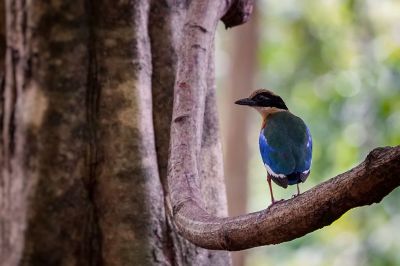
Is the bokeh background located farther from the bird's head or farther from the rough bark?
the bird's head

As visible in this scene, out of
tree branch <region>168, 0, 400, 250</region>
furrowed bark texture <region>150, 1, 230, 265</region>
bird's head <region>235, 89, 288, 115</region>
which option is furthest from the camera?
furrowed bark texture <region>150, 1, 230, 265</region>

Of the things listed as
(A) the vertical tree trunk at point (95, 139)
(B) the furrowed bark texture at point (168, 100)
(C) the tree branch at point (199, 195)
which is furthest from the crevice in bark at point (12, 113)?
(C) the tree branch at point (199, 195)

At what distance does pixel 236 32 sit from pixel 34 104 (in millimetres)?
4747

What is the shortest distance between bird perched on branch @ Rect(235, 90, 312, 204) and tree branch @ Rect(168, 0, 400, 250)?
195 millimetres

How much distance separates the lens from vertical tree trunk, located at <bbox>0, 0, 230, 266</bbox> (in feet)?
10.1

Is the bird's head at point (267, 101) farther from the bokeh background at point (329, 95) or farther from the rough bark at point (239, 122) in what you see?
the rough bark at point (239, 122)

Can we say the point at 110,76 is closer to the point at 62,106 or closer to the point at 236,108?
the point at 62,106

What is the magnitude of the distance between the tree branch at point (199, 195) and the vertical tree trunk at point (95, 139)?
0.27m

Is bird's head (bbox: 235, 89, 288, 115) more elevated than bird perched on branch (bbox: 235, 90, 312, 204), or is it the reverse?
bird's head (bbox: 235, 89, 288, 115)

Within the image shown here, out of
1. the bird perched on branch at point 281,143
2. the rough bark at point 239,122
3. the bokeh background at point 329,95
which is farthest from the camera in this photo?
the rough bark at point 239,122

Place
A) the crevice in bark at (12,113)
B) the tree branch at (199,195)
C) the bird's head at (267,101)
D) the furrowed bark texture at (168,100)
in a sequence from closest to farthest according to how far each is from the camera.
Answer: the tree branch at (199,195) < the bird's head at (267,101) < the furrowed bark texture at (168,100) < the crevice in bark at (12,113)

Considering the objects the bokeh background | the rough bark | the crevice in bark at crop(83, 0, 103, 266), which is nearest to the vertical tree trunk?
the crevice in bark at crop(83, 0, 103, 266)

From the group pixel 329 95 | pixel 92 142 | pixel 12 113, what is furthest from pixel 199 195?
pixel 329 95

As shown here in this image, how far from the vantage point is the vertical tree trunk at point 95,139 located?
10.1 feet
